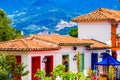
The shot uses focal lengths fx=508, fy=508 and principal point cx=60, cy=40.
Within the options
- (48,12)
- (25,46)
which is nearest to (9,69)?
(25,46)

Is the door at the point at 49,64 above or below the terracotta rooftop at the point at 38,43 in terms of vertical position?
below

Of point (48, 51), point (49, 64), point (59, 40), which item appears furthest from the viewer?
point (59, 40)

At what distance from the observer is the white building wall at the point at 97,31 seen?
3916 centimetres

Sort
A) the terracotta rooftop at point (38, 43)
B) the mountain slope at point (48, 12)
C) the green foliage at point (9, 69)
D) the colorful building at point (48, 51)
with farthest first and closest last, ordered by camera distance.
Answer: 1. the mountain slope at point (48, 12)
2. the terracotta rooftop at point (38, 43)
3. the colorful building at point (48, 51)
4. the green foliage at point (9, 69)

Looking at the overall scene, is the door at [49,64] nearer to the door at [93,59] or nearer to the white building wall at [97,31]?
the door at [93,59]

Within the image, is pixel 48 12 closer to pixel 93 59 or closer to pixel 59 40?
pixel 93 59

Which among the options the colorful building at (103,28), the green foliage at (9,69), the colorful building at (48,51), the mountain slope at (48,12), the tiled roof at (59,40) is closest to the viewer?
the green foliage at (9,69)

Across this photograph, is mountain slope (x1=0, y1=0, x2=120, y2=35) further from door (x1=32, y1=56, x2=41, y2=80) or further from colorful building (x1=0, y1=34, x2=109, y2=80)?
door (x1=32, y1=56, x2=41, y2=80)

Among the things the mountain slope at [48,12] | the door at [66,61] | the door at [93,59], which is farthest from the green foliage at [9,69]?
the mountain slope at [48,12]

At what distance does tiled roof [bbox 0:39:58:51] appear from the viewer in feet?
91.1

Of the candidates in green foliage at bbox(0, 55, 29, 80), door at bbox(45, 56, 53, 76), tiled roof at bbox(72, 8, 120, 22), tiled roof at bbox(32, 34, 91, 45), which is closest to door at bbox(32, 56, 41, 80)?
door at bbox(45, 56, 53, 76)

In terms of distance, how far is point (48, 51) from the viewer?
29688 mm

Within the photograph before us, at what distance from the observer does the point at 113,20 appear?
38.3 meters

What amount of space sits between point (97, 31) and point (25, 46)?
41.3ft
